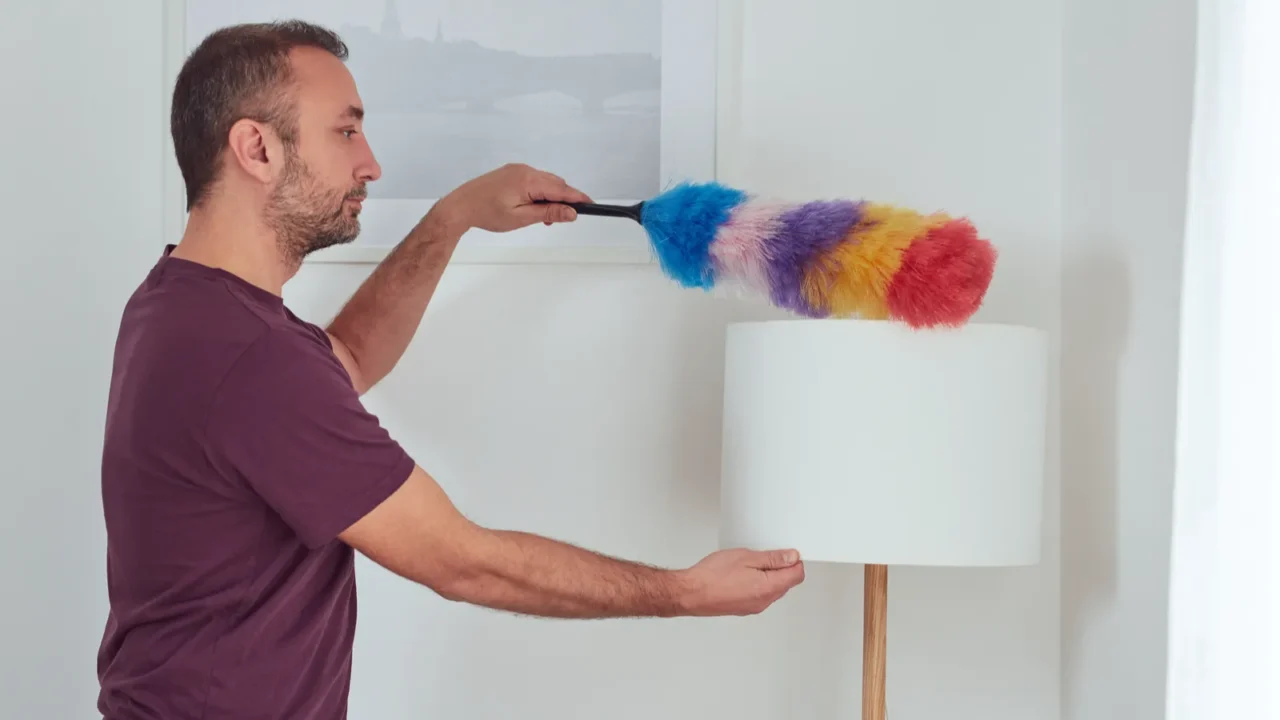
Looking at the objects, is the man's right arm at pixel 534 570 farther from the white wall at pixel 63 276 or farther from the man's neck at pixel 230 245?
the white wall at pixel 63 276

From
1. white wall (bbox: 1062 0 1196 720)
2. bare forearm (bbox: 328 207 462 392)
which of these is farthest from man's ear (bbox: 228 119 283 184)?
white wall (bbox: 1062 0 1196 720)

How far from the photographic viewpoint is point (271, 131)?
130cm

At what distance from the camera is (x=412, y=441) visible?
71.2 inches

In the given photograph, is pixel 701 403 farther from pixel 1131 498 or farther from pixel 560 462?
pixel 1131 498

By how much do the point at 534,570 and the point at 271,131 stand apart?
0.59 meters

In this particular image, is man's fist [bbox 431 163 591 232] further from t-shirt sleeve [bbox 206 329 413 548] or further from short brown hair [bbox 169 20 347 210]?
t-shirt sleeve [bbox 206 329 413 548]

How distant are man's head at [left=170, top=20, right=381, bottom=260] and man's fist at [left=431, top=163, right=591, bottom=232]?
0.87 feet

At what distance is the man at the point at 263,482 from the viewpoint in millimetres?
1163

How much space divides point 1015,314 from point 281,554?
1118mm

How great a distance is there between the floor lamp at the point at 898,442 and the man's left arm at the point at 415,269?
1.54ft

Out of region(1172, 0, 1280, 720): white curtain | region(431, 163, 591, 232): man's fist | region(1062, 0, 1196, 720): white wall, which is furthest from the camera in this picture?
region(431, 163, 591, 232): man's fist

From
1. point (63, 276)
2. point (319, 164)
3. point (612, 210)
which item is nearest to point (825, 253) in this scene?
point (612, 210)

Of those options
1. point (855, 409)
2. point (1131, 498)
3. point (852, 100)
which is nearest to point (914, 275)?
point (855, 409)

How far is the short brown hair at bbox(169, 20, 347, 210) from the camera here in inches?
51.2
